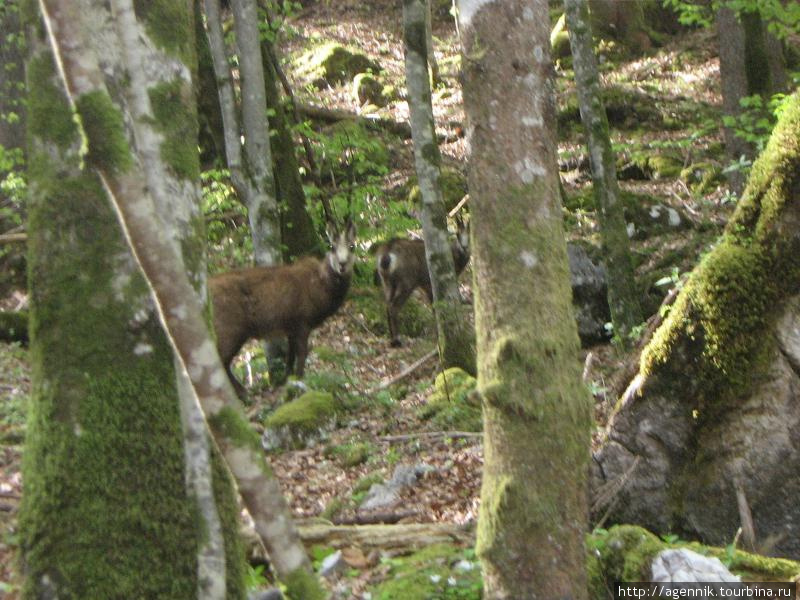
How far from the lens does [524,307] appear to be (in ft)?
12.9

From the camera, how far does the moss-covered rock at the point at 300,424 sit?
917 centimetres

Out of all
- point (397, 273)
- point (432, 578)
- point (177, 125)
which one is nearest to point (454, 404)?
point (432, 578)

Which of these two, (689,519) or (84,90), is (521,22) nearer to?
(84,90)

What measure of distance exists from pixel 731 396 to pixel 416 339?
873 centimetres

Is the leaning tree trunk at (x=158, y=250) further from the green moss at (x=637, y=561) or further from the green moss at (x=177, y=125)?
the green moss at (x=637, y=561)

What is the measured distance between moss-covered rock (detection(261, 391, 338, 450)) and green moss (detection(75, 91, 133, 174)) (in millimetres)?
6510

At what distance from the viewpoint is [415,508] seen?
6.93 metres

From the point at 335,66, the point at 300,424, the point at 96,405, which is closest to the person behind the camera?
the point at 96,405

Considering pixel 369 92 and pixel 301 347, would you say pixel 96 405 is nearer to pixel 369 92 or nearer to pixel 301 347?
pixel 301 347

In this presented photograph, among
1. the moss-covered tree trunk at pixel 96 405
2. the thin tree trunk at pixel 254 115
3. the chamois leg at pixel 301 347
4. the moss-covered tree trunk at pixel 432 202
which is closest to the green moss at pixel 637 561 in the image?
the moss-covered tree trunk at pixel 96 405

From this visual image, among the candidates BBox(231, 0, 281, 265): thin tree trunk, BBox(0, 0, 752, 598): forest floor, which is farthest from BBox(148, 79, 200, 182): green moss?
BBox(231, 0, 281, 265): thin tree trunk

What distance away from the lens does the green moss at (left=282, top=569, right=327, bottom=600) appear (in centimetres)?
307

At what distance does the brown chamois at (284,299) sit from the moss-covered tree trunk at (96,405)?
21.5 feet

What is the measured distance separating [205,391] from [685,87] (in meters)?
21.3
